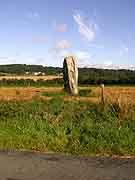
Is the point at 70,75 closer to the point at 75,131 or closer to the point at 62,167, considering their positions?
the point at 75,131

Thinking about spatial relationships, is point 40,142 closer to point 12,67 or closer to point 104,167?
point 104,167

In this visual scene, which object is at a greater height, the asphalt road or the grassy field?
the grassy field

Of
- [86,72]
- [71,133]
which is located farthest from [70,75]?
[86,72]

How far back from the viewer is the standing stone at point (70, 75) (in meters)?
36.5

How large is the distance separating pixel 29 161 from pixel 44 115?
4.02 m

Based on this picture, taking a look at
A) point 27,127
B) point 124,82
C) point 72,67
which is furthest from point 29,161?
point 124,82

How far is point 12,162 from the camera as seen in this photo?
7840 millimetres

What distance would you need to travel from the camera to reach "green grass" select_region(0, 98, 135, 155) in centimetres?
889

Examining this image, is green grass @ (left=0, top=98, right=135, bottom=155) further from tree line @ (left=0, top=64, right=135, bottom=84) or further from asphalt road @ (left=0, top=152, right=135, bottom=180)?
tree line @ (left=0, top=64, right=135, bottom=84)

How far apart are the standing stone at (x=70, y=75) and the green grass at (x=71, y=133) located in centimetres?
2405

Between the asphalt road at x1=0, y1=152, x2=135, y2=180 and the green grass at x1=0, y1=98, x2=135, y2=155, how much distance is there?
70 cm

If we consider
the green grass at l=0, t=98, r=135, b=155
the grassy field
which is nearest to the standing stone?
the grassy field

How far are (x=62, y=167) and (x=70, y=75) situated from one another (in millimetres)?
30407

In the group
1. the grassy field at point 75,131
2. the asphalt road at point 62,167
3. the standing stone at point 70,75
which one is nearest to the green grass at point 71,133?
the grassy field at point 75,131
